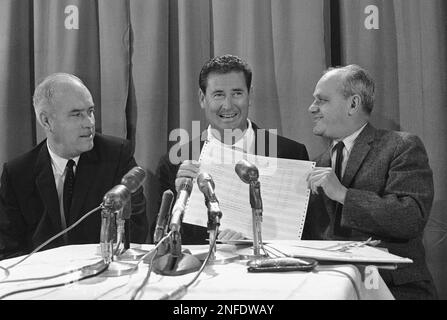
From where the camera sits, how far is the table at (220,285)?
1010 millimetres

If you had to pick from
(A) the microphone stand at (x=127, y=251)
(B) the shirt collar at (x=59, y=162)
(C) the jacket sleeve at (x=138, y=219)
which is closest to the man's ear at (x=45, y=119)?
(B) the shirt collar at (x=59, y=162)

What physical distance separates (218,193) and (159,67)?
114 cm

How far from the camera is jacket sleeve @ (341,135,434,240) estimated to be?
1.79 m

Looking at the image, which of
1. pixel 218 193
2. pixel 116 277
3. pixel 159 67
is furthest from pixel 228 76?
pixel 116 277

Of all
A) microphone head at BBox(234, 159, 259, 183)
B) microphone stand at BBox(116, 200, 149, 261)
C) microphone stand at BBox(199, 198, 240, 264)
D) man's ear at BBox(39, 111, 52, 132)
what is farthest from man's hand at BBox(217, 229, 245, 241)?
man's ear at BBox(39, 111, 52, 132)

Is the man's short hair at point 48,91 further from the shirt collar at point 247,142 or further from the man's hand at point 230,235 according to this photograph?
the man's hand at point 230,235

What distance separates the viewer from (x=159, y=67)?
259 centimetres

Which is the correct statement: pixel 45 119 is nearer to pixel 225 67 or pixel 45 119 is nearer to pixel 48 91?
pixel 48 91

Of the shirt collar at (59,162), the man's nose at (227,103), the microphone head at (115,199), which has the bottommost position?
the microphone head at (115,199)

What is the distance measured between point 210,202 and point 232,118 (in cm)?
109

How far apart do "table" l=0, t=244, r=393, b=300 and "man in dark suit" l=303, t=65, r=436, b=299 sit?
0.55 m

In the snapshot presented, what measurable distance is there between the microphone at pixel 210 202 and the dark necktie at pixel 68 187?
105 centimetres

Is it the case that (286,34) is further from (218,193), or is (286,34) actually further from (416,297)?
(416,297)

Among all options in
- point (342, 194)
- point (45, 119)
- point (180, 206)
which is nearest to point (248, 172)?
point (180, 206)
